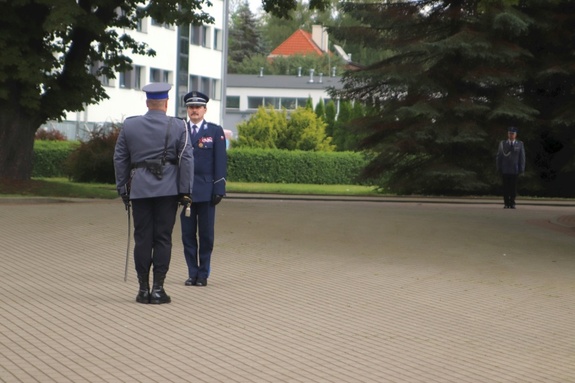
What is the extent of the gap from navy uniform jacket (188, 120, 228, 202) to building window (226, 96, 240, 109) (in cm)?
10414

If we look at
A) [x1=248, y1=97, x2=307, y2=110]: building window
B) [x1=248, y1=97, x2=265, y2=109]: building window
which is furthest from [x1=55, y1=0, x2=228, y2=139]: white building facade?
[x1=248, y1=97, x2=265, y2=109]: building window

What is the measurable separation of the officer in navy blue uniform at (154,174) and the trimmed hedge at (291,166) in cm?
4142

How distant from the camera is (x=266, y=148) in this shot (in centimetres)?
5650

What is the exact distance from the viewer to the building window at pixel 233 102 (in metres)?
117

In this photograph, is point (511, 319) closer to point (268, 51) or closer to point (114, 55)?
point (114, 55)

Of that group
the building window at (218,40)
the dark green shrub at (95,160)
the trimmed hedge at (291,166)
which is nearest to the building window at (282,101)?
the building window at (218,40)

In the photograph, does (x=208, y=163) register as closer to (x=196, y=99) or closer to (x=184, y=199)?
(x=196, y=99)

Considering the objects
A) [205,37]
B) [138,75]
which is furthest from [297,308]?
[205,37]

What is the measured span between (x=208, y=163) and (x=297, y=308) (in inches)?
79.9

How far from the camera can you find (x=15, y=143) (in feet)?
95.3

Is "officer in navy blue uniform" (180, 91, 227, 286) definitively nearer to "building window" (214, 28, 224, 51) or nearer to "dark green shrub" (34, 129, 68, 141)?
"dark green shrub" (34, 129, 68, 141)

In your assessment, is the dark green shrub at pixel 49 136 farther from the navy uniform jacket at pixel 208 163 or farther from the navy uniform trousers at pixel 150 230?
the navy uniform trousers at pixel 150 230

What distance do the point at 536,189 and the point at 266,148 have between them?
60.0 feet

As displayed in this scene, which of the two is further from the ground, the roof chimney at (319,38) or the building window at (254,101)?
the roof chimney at (319,38)
